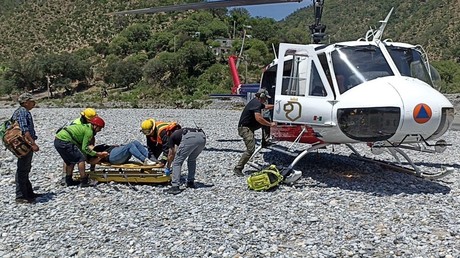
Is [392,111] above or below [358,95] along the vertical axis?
below

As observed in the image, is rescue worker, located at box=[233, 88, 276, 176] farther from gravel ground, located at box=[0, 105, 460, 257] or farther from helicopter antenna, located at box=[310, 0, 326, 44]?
helicopter antenna, located at box=[310, 0, 326, 44]

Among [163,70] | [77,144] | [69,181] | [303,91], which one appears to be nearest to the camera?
[77,144]

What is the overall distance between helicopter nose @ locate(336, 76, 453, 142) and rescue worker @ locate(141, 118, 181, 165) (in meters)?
2.85

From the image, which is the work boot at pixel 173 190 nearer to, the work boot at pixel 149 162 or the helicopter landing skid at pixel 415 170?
the work boot at pixel 149 162

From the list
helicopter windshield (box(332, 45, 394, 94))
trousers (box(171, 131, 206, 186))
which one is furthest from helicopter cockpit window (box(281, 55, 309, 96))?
trousers (box(171, 131, 206, 186))

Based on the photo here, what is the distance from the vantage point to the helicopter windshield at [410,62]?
777cm

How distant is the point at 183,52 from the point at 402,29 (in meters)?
50.5

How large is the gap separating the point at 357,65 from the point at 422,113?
133 cm

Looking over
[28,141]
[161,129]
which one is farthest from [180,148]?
[28,141]

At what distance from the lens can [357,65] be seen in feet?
25.1

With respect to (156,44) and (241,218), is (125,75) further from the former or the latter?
(241,218)

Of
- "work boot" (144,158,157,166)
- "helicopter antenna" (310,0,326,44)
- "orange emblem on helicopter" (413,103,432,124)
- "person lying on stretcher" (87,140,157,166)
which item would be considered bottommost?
"work boot" (144,158,157,166)

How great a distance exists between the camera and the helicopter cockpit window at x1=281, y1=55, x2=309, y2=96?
8080 mm

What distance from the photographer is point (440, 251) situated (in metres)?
5.03
